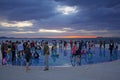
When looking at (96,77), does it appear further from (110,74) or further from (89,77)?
(110,74)

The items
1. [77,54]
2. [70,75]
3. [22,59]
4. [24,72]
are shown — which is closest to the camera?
[70,75]

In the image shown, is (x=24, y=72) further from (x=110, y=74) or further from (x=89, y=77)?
(x=110, y=74)

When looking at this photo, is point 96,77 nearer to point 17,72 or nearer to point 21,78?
point 21,78

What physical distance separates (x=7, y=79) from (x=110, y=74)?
21.1ft

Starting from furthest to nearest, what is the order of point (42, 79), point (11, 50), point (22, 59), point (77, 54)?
point (22, 59)
point (11, 50)
point (77, 54)
point (42, 79)

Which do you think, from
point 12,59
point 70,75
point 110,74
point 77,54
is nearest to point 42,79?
point 70,75

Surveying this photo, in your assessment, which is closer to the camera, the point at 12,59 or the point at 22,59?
the point at 12,59

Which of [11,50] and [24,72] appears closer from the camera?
[24,72]

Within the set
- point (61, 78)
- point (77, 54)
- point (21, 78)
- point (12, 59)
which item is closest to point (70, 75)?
point (61, 78)

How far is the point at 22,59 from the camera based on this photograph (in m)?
23.9

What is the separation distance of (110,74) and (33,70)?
5.43 m

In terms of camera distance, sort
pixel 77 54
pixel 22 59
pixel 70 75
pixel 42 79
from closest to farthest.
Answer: pixel 42 79 → pixel 70 75 → pixel 77 54 → pixel 22 59

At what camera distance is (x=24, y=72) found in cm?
1582

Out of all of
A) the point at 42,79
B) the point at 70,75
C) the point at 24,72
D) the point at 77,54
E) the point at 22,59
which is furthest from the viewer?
the point at 22,59
